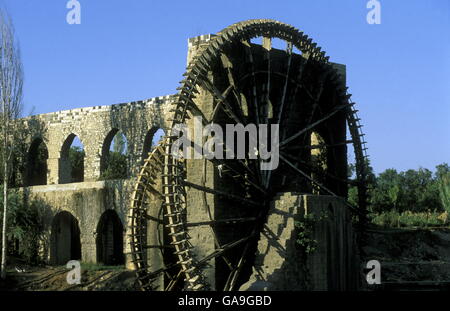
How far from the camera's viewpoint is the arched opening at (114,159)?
2098 centimetres

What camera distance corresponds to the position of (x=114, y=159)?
30953 mm

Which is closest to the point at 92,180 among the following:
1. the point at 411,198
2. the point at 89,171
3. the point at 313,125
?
the point at 89,171

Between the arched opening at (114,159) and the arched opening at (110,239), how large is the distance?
4.46 ft

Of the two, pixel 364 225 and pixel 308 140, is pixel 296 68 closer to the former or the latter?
pixel 308 140

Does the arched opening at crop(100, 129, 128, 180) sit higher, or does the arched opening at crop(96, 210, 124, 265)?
the arched opening at crop(100, 129, 128, 180)

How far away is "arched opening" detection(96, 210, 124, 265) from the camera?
20.4m

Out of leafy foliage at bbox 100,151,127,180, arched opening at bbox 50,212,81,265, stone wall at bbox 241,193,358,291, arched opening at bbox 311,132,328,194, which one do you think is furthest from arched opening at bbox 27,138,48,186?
stone wall at bbox 241,193,358,291

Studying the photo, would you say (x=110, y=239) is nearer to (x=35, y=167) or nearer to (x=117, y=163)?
(x=35, y=167)

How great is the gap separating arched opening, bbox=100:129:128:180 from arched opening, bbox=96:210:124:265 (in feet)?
4.46

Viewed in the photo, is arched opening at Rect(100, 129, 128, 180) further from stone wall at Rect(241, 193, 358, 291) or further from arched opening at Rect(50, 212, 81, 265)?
stone wall at Rect(241, 193, 358, 291)

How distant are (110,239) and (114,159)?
33.4 ft

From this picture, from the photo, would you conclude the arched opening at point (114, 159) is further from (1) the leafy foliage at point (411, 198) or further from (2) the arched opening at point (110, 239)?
(1) the leafy foliage at point (411, 198)

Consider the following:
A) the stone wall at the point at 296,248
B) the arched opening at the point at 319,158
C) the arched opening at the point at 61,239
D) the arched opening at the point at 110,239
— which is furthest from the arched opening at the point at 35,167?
the stone wall at the point at 296,248
